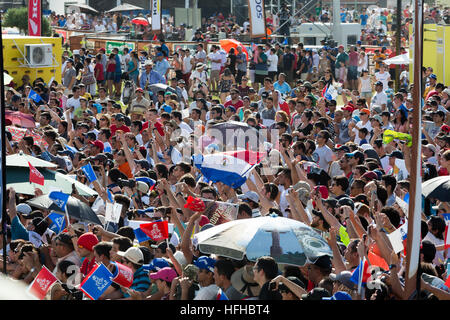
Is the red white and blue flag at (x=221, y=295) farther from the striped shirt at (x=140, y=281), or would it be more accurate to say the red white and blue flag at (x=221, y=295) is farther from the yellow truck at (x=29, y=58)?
the yellow truck at (x=29, y=58)

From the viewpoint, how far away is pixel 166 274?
6.23 metres

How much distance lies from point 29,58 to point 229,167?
13.1 meters

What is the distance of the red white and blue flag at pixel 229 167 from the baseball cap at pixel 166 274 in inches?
Answer: 116

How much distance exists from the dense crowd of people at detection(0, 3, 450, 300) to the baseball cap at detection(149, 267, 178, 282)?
1 cm

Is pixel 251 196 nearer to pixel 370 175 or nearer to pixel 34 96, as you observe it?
pixel 370 175

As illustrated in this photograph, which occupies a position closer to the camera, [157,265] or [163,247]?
[157,265]

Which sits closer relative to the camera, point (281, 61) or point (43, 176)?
point (43, 176)

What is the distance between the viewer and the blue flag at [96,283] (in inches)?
234

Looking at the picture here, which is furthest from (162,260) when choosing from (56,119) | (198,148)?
(56,119)

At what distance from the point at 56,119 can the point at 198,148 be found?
3.82 metres

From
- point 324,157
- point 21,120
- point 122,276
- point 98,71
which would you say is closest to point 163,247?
point 122,276

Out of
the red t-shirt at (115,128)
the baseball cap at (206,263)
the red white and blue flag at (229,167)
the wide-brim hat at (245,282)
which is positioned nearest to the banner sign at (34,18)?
the red t-shirt at (115,128)

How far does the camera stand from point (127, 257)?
21.9ft
